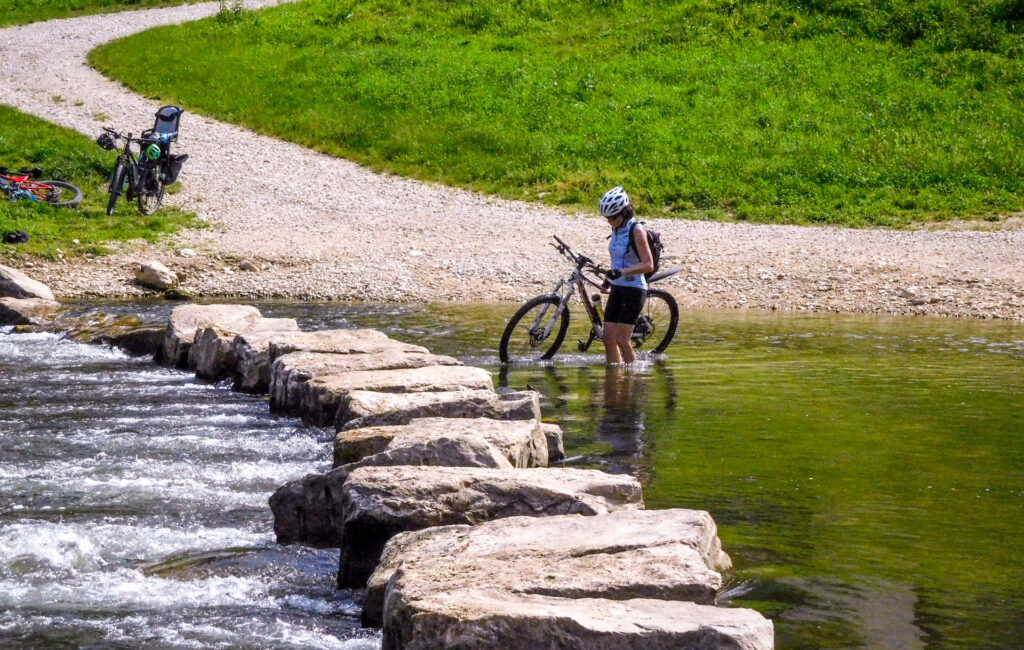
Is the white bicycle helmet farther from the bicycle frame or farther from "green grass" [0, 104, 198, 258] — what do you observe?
the bicycle frame

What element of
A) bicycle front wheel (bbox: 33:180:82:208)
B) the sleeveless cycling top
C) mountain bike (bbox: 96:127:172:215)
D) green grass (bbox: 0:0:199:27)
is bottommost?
the sleeveless cycling top

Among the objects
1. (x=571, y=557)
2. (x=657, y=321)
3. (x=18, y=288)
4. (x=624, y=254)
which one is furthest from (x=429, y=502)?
(x=18, y=288)

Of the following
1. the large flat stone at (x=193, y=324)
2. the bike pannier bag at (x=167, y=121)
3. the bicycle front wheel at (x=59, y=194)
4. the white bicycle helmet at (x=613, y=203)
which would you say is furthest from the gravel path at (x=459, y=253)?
the white bicycle helmet at (x=613, y=203)

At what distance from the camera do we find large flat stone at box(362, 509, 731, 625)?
5.32 m

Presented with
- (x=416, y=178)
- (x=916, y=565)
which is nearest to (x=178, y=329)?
(x=916, y=565)

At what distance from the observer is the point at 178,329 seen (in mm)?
14430

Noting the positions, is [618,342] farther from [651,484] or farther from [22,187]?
[22,187]

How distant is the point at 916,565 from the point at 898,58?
2860cm

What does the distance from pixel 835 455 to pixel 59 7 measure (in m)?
42.2

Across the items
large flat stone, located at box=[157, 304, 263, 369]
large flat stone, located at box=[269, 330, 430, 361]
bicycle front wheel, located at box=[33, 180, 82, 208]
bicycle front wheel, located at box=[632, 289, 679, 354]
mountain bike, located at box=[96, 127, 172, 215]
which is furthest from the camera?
bicycle front wheel, located at box=[33, 180, 82, 208]

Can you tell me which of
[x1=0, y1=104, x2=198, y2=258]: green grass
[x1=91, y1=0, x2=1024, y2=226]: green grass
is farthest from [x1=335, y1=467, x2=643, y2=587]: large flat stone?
[x1=91, y1=0, x2=1024, y2=226]: green grass

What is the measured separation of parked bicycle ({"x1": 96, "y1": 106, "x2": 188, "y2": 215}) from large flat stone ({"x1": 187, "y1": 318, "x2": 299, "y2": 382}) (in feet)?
35.2

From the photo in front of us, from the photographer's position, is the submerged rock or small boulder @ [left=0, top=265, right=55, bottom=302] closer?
the submerged rock

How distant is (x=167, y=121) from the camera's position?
24.2 metres
